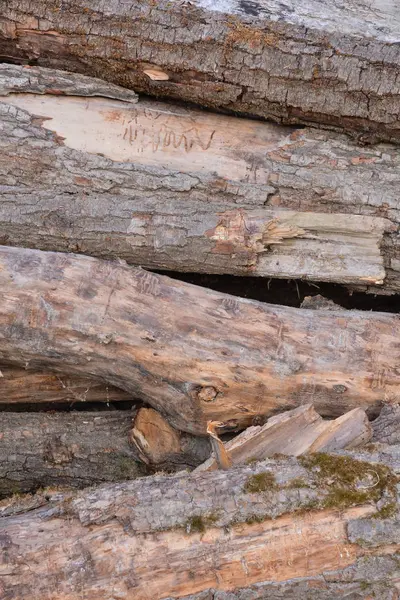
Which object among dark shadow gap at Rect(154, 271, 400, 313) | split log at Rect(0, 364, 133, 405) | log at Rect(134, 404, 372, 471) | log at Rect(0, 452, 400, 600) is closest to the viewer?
log at Rect(0, 452, 400, 600)

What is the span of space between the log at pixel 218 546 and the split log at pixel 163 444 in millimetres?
690

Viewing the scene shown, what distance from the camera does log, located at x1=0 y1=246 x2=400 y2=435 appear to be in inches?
134

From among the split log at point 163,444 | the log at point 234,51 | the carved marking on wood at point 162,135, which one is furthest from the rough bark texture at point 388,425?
the carved marking on wood at point 162,135

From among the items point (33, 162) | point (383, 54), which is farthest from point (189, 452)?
point (383, 54)

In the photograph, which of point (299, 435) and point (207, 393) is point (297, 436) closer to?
point (299, 435)

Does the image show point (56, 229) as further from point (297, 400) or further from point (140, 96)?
point (297, 400)

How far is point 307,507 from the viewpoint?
2.99 metres

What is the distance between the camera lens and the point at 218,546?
2945mm

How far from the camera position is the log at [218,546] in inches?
115

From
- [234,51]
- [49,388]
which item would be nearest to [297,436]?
[49,388]

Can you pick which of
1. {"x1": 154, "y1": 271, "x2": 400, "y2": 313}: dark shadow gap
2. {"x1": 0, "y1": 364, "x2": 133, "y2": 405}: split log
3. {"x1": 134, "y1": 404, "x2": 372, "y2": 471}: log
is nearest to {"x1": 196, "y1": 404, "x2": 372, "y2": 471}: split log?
{"x1": 134, "y1": 404, "x2": 372, "y2": 471}: log

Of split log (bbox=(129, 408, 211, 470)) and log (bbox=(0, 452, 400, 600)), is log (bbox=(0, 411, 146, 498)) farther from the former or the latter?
log (bbox=(0, 452, 400, 600))

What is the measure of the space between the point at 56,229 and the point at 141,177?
0.56m

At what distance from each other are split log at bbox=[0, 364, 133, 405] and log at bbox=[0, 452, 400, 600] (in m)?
0.97
